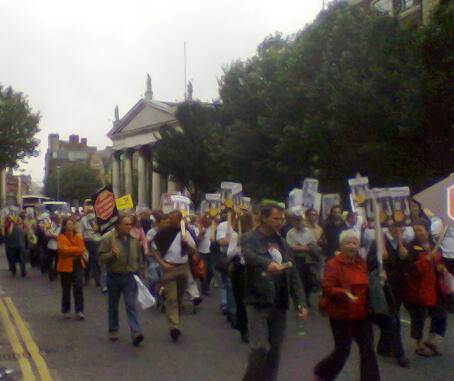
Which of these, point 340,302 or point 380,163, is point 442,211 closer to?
point 340,302

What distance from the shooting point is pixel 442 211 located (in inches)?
330

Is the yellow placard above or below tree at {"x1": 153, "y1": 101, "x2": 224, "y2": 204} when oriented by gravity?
below

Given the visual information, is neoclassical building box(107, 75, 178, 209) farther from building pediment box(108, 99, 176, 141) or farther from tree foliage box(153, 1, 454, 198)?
tree foliage box(153, 1, 454, 198)

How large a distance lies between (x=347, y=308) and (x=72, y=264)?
6.67 meters

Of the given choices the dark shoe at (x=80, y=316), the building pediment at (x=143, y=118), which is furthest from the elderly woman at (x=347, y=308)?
the building pediment at (x=143, y=118)

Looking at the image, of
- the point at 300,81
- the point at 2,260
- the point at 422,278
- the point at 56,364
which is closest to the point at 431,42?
the point at 300,81

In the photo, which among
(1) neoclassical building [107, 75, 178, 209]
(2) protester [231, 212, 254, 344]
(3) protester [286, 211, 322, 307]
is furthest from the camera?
(1) neoclassical building [107, 75, 178, 209]

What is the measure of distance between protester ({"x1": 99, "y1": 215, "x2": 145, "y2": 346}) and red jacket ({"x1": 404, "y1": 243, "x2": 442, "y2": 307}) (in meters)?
3.33

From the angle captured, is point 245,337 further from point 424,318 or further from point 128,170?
point 128,170

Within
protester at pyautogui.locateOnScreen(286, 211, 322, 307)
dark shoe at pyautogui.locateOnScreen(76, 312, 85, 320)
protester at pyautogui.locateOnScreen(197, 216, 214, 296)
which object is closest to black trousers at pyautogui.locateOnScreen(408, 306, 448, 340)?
protester at pyautogui.locateOnScreen(286, 211, 322, 307)

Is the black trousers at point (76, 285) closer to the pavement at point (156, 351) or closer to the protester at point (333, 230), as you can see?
the pavement at point (156, 351)

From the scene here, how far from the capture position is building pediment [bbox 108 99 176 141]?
8225 centimetres

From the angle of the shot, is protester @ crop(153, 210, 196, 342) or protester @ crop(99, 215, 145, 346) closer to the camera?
protester @ crop(99, 215, 145, 346)

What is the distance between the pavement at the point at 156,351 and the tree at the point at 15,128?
28.9 metres
